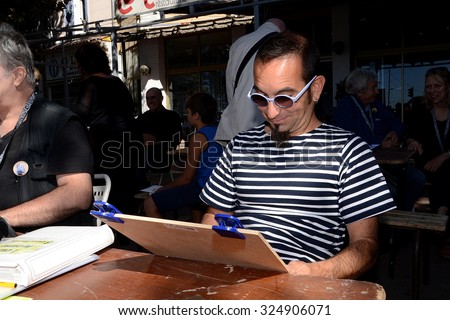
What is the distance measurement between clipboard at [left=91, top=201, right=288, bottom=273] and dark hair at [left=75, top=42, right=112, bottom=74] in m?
3.10

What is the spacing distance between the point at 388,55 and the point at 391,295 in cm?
815

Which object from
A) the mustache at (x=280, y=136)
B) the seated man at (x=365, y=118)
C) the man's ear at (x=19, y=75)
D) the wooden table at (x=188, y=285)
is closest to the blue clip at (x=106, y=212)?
the wooden table at (x=188, y=285)

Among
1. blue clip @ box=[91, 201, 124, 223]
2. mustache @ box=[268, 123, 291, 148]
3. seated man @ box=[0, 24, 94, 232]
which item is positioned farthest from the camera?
seated man @ box=[0, 24, 94, 232]

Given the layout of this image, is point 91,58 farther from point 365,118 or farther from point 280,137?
point 280,137

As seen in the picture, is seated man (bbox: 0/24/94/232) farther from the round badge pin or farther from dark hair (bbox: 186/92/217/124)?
dark hair (bbox: 186/92/217/124)

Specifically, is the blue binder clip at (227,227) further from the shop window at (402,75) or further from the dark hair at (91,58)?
the shop window at (402,75)

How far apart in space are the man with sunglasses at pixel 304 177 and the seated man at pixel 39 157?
0.75m

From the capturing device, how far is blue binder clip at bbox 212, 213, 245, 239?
1.20m

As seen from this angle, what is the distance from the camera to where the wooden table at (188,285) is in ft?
3.93

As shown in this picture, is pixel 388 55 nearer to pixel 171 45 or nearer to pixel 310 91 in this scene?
pixel 171 45

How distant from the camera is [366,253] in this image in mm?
1649

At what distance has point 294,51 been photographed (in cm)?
179

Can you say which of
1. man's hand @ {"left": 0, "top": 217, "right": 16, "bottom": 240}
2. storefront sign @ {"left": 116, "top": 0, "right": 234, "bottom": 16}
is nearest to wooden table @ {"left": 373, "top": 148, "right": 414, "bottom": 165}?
man's hand @ {"left": 0, "top": 217, "right": 16, "bottom": 240}
